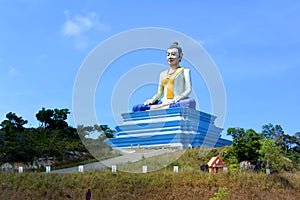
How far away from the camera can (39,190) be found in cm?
1395

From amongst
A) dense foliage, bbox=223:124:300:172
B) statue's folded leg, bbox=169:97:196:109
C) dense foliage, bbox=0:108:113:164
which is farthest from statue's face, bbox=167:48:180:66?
dense foliage, bbox=223:124:300:172


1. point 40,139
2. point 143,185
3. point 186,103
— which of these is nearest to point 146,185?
point 143,185

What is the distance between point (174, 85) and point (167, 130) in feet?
10.3

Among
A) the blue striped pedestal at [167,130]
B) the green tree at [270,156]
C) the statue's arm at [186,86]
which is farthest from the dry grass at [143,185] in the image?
the statue's arm at [186,86]

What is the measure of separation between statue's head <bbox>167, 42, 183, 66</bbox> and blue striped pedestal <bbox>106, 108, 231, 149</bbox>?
121 inches

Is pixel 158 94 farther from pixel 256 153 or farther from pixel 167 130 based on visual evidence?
pixel 256 153

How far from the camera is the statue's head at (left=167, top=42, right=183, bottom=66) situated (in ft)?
92.9

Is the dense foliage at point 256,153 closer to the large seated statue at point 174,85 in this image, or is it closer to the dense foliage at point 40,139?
the large seated statue at point 174,85

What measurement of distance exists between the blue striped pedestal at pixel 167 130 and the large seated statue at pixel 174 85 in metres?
0.64

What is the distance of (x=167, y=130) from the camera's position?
Answer: 27156mm

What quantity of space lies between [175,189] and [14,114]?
19439mm

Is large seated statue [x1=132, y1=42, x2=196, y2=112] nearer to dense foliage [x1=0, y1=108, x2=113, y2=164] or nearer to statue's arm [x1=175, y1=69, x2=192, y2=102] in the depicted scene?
statue's arm [x1=175, y1=69, x2=192, y2=102]

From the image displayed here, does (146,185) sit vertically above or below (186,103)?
below

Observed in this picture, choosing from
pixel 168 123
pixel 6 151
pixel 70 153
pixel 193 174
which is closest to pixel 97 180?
pixel 193 174
